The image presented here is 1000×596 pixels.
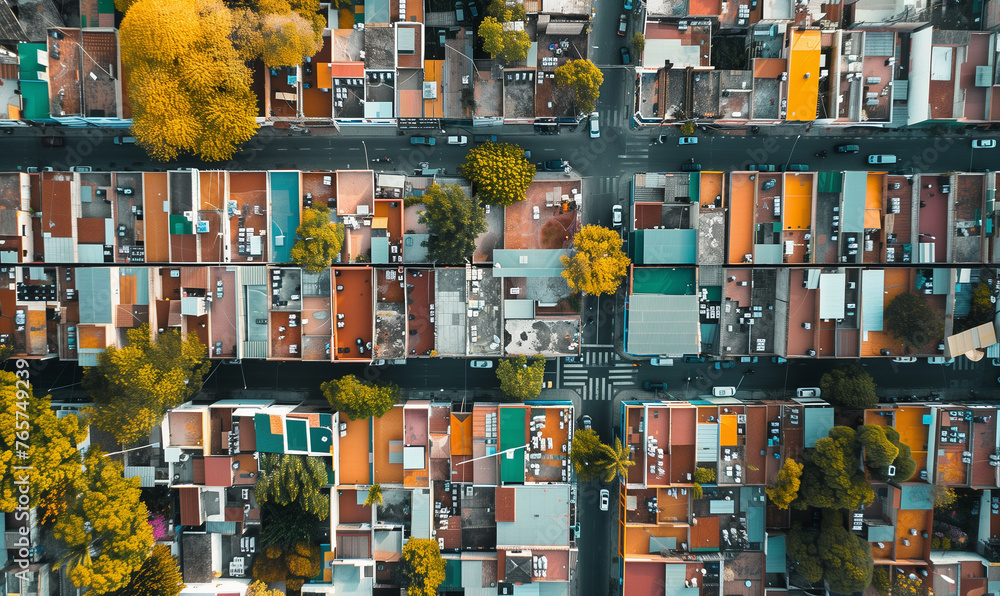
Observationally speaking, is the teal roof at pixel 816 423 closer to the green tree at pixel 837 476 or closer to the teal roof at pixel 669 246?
the green tree at pixel 837 476

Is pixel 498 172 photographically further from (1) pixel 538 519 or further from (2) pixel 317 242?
(1) pixel 538 519

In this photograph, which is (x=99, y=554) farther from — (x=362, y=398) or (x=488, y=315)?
(x=488, y=315)

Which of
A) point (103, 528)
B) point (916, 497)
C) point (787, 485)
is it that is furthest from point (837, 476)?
point (103, 528)

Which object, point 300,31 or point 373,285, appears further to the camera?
point 373,285

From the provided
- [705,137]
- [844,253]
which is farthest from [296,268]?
[844,253]

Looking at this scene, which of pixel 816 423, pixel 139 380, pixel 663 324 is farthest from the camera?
pixel 816 423

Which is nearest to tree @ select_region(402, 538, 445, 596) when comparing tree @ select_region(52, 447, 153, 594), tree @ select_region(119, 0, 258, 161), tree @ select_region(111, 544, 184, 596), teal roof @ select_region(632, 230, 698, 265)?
tree @ select_region(111, 544, 184, 596)

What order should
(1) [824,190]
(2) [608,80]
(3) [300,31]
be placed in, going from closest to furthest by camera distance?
(3) [300,31] → (1) [824,190] → (2) [608,80]

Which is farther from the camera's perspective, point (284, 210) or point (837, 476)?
point (284, 210)
